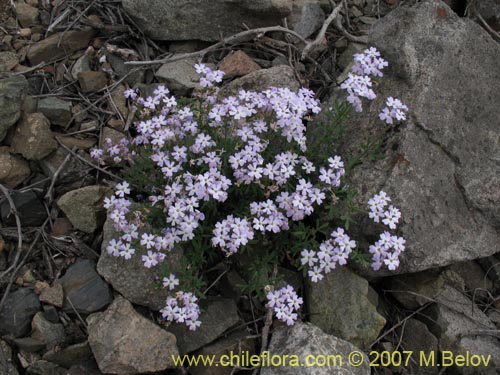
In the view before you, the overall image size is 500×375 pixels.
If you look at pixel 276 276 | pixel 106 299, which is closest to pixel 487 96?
pixel 276 276

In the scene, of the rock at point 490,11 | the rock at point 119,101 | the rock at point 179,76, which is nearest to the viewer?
the rock at point 119,101

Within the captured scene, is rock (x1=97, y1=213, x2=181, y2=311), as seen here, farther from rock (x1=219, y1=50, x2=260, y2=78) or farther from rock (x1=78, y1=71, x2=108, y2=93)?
rock (x1=219, y1=50, x2=260, y2=78)

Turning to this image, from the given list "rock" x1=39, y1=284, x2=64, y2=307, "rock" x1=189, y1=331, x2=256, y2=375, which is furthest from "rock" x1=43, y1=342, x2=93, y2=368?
"rock" x1=189, y1=331, x2=256, y2=375

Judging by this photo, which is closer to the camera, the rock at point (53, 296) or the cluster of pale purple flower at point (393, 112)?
the rock at point (53, 296)

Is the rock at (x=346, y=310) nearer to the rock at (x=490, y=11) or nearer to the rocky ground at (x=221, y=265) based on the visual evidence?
A: the rocky ground at (x=221, y=265)

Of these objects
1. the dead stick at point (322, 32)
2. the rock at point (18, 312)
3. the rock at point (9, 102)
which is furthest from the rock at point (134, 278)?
the dead stick at point (322, 32)
